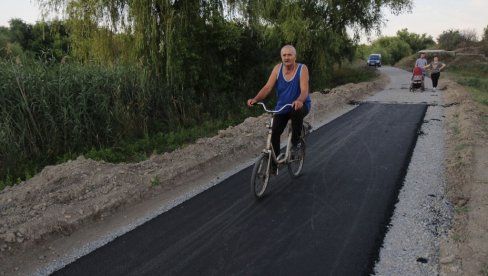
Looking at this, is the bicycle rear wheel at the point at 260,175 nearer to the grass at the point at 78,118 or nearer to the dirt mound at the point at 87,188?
the dirt mound at the point at 87,188

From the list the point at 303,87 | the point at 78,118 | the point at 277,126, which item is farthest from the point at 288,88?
the point at 78,118

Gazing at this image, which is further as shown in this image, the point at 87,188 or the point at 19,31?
the point at 19,31

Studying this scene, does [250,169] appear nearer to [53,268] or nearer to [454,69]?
[53,268]

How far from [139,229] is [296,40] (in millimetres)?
17571

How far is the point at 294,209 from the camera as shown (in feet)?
16.4

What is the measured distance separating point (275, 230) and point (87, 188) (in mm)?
2665

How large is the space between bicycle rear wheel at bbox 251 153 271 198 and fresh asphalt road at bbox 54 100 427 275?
0.15 m

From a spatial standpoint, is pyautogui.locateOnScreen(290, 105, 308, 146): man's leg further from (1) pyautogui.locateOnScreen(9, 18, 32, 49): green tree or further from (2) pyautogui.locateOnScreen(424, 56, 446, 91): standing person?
(1) pyautogui.locateOnScreen(9, 18, 32, 49): green tree

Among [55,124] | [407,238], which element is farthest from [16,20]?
[407,238]

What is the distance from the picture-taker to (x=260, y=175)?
17.4 ft

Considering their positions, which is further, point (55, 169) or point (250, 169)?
point (250, 169)

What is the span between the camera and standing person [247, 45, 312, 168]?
5.16 m

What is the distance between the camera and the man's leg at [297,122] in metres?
5.49

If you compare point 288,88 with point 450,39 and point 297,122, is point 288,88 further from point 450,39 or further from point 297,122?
point 450,39
